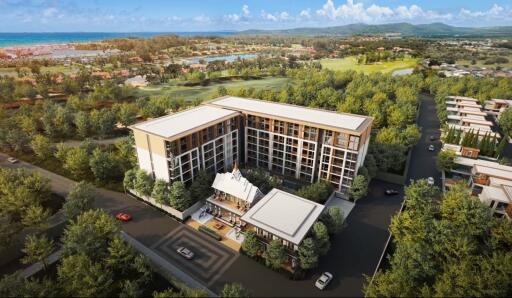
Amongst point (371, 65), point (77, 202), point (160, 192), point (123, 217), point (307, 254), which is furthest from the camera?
point (371, 65)

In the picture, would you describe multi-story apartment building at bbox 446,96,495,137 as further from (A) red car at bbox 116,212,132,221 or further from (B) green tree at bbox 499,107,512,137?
(A) red car at bbox 116,212,132,221

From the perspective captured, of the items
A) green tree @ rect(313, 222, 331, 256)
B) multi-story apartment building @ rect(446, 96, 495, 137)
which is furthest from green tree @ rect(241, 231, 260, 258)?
multi-story apartment building @ rect(446, 96, 495, 137)

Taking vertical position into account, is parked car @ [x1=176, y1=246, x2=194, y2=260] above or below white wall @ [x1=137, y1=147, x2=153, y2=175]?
below

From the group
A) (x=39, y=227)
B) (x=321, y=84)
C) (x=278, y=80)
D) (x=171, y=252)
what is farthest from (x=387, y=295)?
(x=278, y=80)

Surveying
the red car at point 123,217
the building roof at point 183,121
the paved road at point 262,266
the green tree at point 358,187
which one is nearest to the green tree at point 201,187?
the paved road at point 262,266

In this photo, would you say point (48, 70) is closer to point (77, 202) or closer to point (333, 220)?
point (77, 202)

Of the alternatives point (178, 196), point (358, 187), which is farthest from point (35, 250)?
point (358, 187)

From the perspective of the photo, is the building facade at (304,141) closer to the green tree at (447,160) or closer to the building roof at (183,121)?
the building roof at (183,121)
